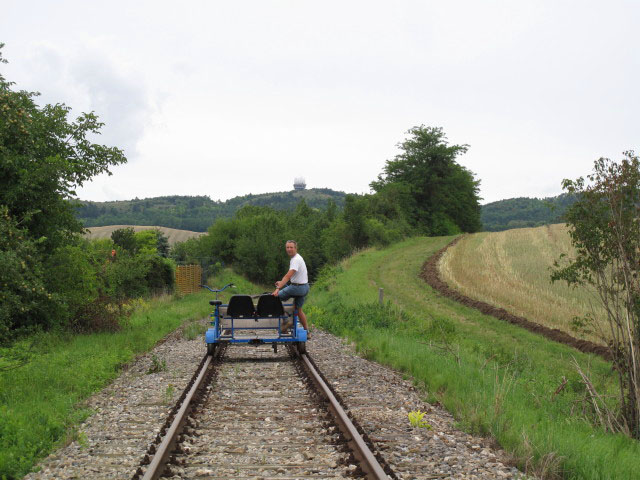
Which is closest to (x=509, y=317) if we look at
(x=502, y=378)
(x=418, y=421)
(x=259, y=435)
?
(x=502, y=378)

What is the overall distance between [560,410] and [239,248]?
57.7 meters

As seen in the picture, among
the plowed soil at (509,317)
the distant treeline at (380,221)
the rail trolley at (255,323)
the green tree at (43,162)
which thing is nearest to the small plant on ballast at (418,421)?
the rail trolley at (255,323)

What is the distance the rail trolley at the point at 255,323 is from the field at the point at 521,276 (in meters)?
5.49

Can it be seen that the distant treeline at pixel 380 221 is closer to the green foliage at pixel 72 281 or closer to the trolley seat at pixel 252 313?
the green foliage at pixel 72 281

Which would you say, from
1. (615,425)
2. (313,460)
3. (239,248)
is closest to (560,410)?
(615,425)

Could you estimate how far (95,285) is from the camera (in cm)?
1576

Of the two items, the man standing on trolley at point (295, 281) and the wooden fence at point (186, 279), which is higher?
the man standing on trolley at point (295, 281)

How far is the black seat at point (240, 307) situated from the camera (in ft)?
37.3

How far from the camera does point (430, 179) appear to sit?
3314 inches

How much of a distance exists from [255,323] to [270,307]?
440 mm

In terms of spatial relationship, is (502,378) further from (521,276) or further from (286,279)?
(521,276)

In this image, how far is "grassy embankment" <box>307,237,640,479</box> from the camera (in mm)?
5574

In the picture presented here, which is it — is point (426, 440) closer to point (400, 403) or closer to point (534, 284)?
point (400, 403)

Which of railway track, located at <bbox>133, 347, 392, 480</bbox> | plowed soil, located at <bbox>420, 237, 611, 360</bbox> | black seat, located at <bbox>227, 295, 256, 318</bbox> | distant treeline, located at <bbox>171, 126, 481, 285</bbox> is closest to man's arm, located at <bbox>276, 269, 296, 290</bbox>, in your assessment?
black seat, located at <bbox>227, 295, 256, 318</bbox>
